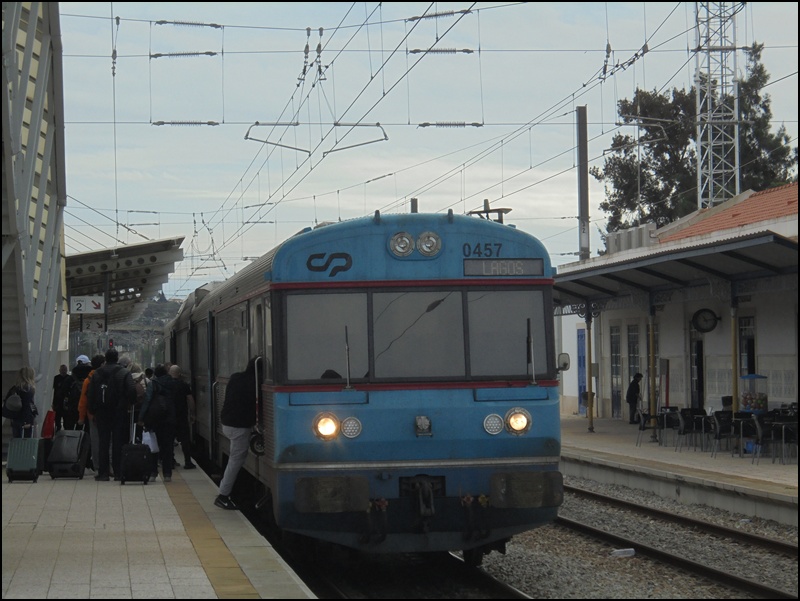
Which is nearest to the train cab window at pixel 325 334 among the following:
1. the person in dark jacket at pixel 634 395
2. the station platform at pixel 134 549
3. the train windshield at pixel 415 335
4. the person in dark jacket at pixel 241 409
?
the train windshield at pixel 415 335

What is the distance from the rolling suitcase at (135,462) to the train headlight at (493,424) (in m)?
6.09

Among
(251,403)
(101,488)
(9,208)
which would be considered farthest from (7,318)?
(251,403)

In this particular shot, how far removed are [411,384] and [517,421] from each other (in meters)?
0.87

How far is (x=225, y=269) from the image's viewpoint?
42.0m

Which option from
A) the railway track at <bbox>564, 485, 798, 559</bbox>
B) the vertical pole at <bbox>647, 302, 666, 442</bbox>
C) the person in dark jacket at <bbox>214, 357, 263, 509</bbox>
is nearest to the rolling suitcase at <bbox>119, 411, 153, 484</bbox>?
the person in dark jacket at <bbox>214, 357, 263, 509</bbox>

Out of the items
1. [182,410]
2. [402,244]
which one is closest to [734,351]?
[182,410]

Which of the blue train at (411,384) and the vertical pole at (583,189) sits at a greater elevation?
the vertical pole at (583,189)

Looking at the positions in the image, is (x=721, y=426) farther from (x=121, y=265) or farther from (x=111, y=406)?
(x=121, y=265)

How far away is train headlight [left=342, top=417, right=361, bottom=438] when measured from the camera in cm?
870

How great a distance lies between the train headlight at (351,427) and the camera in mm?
8695

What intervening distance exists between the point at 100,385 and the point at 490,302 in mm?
6678

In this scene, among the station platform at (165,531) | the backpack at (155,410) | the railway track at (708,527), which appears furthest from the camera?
the backpack at (155,410)

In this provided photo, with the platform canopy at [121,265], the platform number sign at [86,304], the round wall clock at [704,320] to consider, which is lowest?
the round wall clock at [704,320]

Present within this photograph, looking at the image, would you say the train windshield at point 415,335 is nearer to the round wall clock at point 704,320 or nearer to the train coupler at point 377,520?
the train coupler at point 377,520
